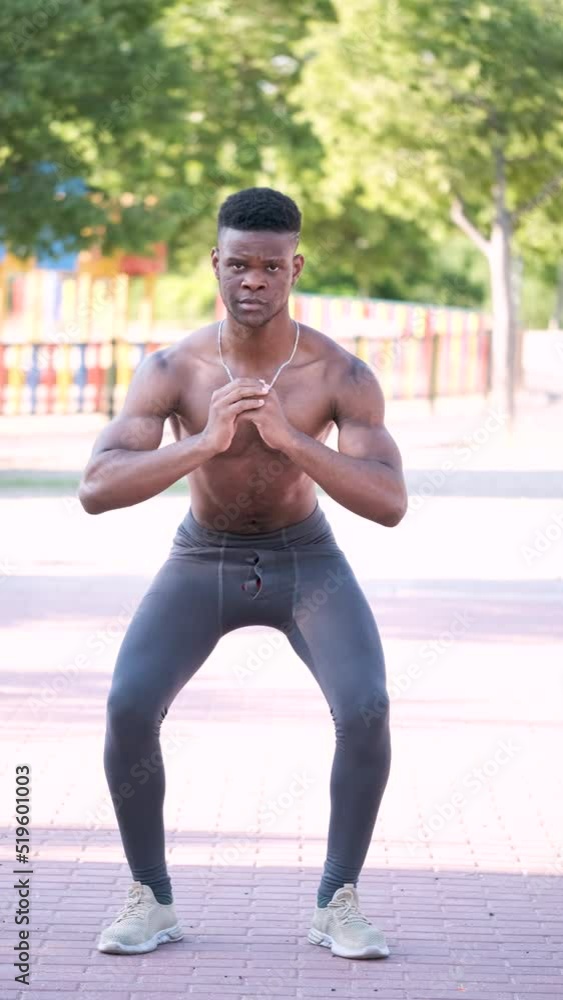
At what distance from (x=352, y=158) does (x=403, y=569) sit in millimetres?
Answer: 11200

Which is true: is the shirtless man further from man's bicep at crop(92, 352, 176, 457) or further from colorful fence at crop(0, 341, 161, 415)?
colorful fence at crop(0, 341, 161, 415)

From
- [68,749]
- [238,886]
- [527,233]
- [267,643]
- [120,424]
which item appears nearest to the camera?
[120,424]

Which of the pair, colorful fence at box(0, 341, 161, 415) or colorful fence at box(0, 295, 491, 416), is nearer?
colorful fence at box(0, 341, 161, 415)

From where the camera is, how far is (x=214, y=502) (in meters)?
4.96

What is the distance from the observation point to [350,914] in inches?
189

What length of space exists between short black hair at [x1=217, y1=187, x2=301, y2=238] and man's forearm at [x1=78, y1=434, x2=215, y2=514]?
0.60 metres

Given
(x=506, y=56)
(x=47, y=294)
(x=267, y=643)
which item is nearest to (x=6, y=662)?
(x=267, y=643)

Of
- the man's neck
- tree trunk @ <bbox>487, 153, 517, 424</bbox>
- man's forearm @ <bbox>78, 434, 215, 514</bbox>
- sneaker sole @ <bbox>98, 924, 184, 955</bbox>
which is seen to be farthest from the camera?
tree trunk @ <bbox>487, 153, 517, 424</bbox>

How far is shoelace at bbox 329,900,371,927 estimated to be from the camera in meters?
4.78

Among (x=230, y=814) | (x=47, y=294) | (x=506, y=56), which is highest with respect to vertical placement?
(x=506, y=56)

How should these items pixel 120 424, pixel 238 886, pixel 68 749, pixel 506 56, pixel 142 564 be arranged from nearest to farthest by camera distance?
pixel 120 424 < pixel 238 886 < pixel 68 749 < pixel 142 564 < pixel 506 56

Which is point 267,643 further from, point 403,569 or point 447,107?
point 447,107

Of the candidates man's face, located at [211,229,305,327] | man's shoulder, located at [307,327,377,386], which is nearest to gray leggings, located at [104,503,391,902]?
man's shoulder, located at [307,327,377,386]

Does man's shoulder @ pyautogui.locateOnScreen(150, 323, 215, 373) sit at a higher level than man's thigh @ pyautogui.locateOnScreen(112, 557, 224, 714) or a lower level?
higher
